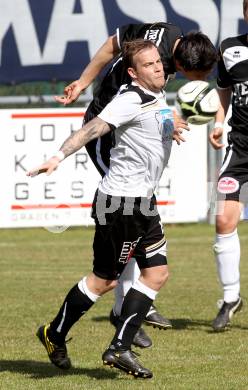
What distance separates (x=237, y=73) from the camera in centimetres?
821

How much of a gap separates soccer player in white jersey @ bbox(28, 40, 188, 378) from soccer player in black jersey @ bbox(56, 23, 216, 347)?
464 mm

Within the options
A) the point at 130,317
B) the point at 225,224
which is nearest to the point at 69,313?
the point at 130,317

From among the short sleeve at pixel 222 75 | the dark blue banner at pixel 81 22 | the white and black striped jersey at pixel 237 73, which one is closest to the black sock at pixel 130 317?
the white and black striped jersey at pixel 237 73

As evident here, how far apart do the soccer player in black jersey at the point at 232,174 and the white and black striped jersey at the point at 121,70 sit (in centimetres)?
101

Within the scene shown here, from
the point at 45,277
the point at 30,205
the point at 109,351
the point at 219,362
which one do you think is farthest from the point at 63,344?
the point at 30,205

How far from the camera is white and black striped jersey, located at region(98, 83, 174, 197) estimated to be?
6082mm

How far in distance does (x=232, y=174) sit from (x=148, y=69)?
2.22 metres

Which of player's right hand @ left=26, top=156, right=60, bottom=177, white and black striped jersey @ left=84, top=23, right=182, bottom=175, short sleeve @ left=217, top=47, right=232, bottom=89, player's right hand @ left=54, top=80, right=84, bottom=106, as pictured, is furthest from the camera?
short sleeve @ left=217, top=47, right=232, bottom=89

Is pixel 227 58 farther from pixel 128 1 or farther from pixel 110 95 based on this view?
pixel 128 1

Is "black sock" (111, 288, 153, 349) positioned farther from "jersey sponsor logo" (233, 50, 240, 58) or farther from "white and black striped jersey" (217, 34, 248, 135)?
"jersey sponsor logo" (233, 50, 240, 58)

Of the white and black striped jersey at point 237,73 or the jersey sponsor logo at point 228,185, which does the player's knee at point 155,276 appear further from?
the white and black striped jersey at point 237,73

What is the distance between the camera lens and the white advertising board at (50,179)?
1440cm

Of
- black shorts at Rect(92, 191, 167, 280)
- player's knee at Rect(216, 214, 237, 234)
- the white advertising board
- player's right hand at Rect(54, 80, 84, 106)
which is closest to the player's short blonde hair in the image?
black shorts at Rect(92, 191, 167, 280)

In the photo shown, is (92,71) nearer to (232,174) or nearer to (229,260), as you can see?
(232,174)
